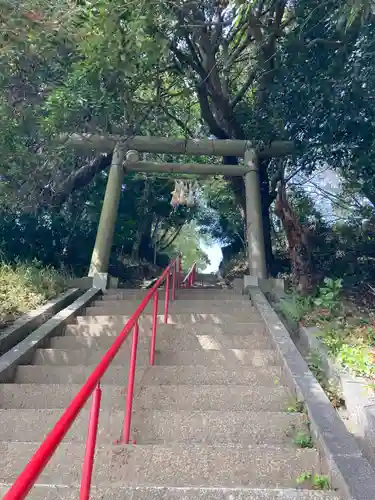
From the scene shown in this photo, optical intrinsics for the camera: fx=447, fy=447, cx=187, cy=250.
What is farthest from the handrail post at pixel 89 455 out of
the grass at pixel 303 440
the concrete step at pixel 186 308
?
the concrete step at pixel 186 308

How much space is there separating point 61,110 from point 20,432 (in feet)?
12.0

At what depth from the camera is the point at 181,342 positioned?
179 inches

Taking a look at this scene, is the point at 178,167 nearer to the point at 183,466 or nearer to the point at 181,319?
the point at 181,319

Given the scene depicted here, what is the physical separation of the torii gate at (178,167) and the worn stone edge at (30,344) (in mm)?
2774

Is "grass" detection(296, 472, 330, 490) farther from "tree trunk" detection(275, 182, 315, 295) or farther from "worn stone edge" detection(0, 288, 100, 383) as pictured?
"tree trunk" detection(275, 182, 315, 295)

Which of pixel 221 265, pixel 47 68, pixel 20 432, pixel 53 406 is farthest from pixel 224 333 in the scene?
pixel 221 265

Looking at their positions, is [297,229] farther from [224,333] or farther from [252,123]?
[224,333]

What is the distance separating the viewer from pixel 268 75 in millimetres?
7883

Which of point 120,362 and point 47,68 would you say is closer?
point 120,362

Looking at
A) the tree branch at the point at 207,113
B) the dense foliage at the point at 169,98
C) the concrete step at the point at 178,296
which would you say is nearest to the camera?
the dense foliage at the point at 169,98

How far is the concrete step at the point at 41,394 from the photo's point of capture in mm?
3392

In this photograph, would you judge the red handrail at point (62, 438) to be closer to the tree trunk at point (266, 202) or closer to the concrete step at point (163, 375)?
the concrete step at point (163, 375)

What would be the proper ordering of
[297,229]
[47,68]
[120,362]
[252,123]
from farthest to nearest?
[252,123] → [297,229] → [47,68] → [120,362]

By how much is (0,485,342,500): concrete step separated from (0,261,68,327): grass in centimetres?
296
